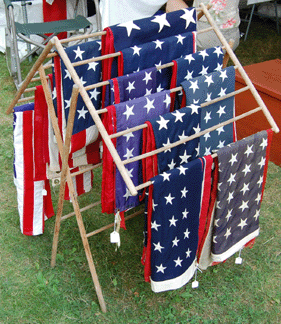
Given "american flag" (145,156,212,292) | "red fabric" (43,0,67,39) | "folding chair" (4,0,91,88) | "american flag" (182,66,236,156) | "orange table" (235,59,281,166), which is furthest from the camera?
"red fabric" (43,0,67,39)

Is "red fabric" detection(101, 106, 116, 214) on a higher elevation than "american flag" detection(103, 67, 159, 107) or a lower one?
lower

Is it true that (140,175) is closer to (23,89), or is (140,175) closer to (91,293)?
(23,89)

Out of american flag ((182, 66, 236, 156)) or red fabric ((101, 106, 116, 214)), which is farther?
american flag ((182, 66, 236, 156))

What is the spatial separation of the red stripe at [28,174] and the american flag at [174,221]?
96 centimetres

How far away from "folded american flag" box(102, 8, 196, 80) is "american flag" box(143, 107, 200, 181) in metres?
0.40

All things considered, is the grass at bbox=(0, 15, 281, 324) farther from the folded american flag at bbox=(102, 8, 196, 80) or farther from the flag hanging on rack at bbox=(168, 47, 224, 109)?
the folded american flag at bbox=(102, 8, 196, 80)

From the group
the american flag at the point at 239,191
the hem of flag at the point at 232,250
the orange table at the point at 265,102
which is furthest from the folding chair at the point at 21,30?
the hem of flag at the point at 232,250

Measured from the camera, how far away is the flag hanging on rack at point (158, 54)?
81.7 inches

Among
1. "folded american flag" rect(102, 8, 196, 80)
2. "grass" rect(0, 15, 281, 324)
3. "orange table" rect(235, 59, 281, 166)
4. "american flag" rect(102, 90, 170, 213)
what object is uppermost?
"folded american flag" rect(102, 8, 196, 80)

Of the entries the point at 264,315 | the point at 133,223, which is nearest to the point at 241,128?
the point at 133,223

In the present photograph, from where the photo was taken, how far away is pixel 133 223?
3.21 metres

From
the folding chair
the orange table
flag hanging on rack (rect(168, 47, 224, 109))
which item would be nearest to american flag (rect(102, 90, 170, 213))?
flag hanging on rack (rect(168, 47, 224, 109))

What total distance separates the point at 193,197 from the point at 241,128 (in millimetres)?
2124

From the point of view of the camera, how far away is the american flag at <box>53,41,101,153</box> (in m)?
2.03
